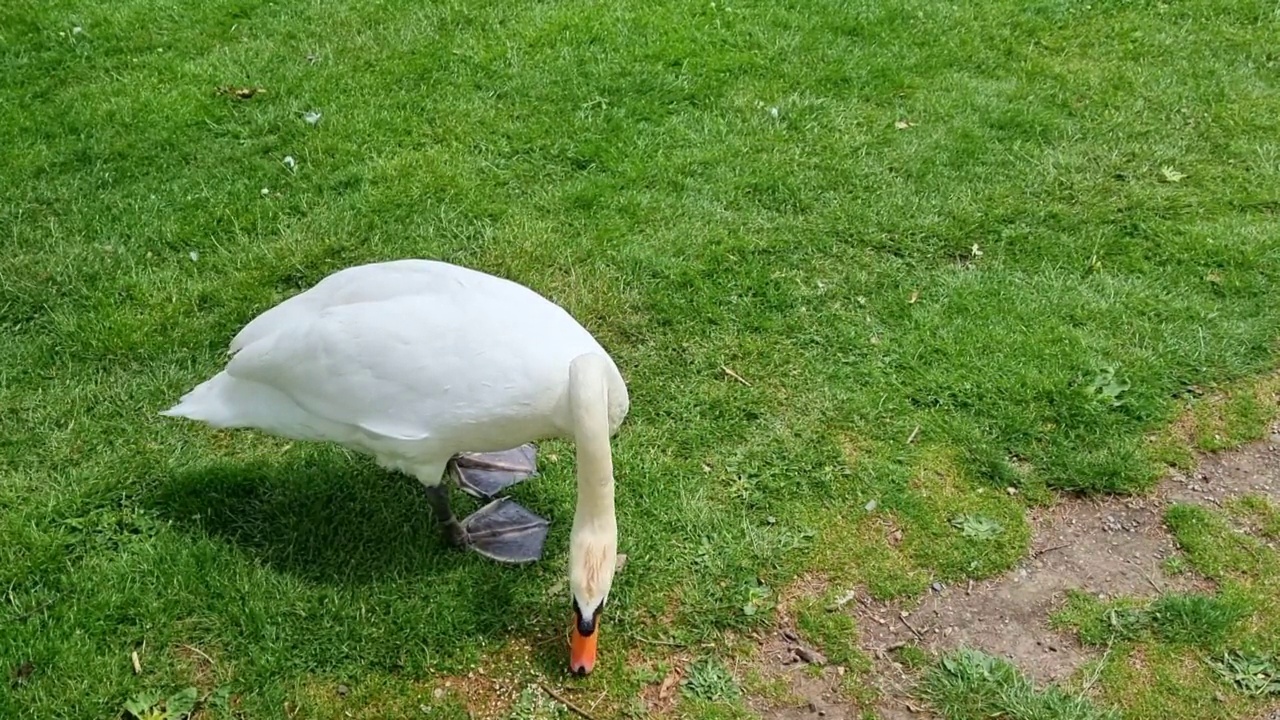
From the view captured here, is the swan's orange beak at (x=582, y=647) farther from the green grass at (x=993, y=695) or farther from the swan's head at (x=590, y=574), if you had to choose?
the green grass at (x=993, y=695)

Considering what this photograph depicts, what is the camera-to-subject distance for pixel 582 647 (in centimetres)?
330

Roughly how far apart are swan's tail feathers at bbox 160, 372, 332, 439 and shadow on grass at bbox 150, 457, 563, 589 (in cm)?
37

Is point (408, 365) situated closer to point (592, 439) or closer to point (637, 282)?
point (592, 439)

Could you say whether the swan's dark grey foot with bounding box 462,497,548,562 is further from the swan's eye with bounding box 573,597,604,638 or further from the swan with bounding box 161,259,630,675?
the swan's eye with bounding box 573,597,604,638

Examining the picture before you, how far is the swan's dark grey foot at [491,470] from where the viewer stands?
402cm

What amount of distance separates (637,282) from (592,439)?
1876 mm

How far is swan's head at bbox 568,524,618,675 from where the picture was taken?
10.5ft

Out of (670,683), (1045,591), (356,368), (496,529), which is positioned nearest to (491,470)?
(496,529)

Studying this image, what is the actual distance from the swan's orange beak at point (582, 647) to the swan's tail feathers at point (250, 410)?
108 centimetres

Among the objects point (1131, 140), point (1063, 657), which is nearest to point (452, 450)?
point (1063, 657)

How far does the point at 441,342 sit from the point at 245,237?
2302 millimetres

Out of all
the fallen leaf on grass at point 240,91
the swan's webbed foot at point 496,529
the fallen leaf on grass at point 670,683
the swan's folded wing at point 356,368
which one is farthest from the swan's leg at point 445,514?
the fallen leaf on grass at point 240,91

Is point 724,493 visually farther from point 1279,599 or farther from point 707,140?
point 707,140

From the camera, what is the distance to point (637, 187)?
5.46 m
